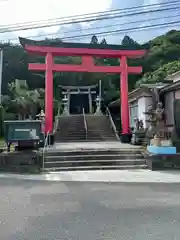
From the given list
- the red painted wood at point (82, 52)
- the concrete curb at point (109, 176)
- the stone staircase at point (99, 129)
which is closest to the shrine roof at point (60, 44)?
the red painted wood at point (82, 52)

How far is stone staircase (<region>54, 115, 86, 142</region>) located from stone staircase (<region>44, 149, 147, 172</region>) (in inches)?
338

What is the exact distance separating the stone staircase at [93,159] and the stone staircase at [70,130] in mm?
8579

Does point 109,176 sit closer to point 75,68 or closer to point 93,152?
point 93,152

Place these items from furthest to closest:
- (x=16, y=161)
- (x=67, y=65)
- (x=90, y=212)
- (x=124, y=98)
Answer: (x=124, y=98)
(x=67, y=65)
(x=16, y=161)
(x=90, y=212)

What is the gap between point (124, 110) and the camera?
20344 mm

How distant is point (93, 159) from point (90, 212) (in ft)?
24.1

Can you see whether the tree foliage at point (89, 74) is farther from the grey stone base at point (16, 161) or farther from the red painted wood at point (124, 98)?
the grey stone base at point (16, 161)

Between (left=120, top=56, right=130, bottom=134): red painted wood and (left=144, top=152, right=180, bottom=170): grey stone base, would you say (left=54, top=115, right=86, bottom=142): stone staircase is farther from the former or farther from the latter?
(left=144, top=152, right=180, bottom=170): grey stone base

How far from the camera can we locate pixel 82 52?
19625 millimetres

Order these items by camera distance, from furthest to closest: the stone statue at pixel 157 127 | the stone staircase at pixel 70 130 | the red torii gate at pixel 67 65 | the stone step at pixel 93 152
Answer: the stone staircase at pixel 70 130 → the red torii gate at pixel 67 65 → the stone step at pixel 93 152 → the stone statue at pixel 157 127

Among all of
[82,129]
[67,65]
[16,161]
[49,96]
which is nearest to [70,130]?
[82,129]

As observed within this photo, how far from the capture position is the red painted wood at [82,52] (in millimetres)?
19047

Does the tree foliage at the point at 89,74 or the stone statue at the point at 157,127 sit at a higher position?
the tree foliage at the point at 89,74

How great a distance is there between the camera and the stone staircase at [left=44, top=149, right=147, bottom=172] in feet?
40.4
